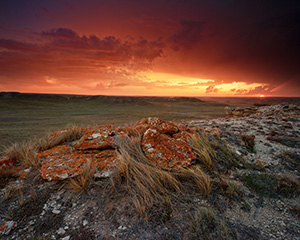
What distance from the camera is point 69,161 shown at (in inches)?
101

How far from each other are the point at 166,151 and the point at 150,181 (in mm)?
727

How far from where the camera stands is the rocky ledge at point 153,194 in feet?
5.33

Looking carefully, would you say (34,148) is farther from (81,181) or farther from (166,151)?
(166,151)

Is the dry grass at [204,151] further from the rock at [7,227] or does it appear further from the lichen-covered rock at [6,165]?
the lichen-covered rock at [6,165]

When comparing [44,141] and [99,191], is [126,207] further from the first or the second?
[44,141]

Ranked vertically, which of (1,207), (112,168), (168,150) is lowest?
(1,207)

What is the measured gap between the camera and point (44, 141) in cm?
346

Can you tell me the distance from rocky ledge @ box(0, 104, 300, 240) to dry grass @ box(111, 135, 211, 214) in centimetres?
2

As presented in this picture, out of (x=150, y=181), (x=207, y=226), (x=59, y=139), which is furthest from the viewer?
(x=59, y=139)

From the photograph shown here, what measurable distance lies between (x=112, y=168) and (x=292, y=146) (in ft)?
13.8

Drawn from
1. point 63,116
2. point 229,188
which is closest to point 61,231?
point 229,188

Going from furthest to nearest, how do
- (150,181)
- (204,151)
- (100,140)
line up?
(100,140) → (204,151) → (150,181)

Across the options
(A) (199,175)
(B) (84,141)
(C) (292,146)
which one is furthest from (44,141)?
(C) (292,146)

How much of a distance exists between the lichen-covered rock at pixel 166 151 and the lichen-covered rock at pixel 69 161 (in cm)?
71
